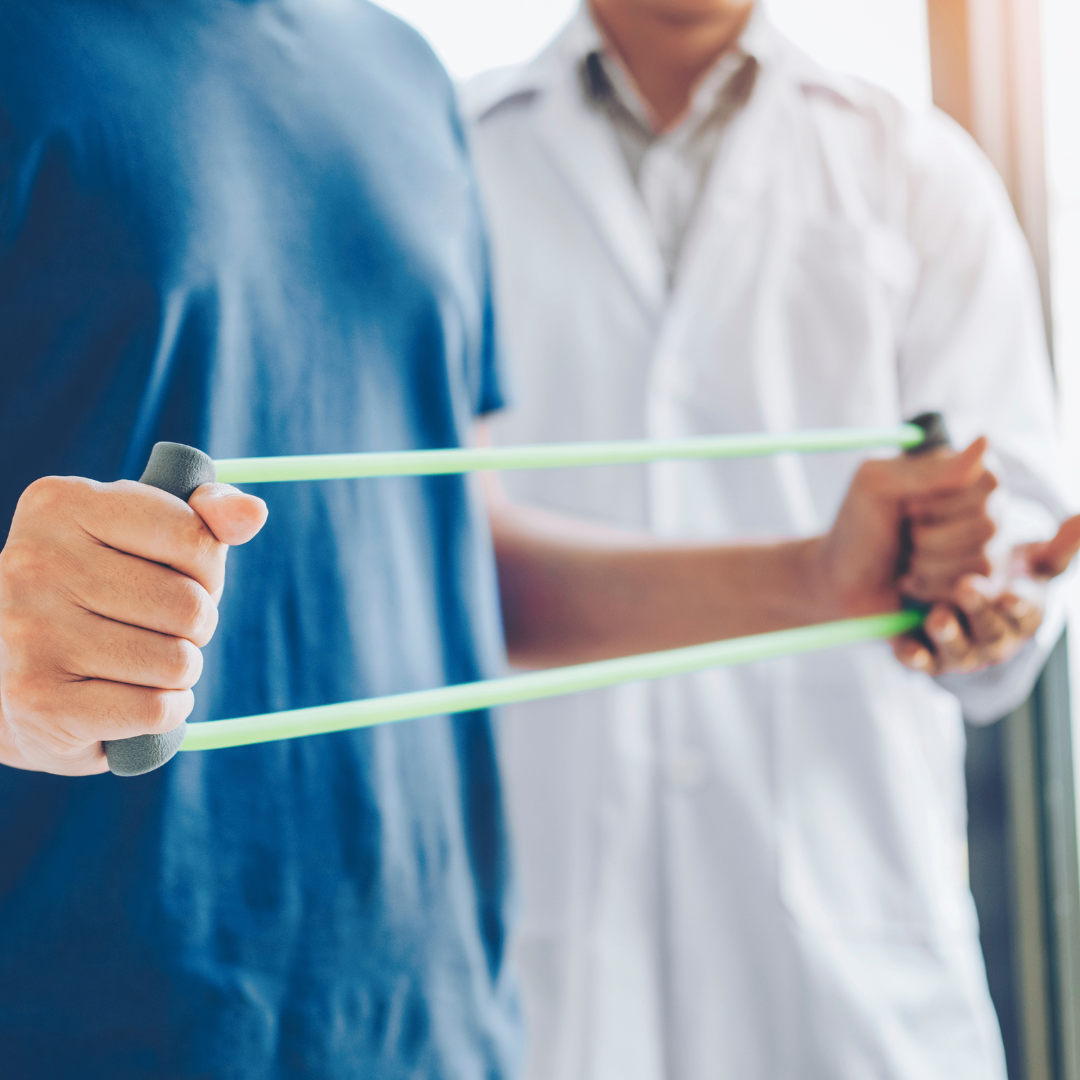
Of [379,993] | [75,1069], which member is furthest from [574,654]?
[75,1069]

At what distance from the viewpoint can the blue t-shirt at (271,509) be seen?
36 cm

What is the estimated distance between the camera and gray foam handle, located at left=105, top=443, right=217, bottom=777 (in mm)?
297

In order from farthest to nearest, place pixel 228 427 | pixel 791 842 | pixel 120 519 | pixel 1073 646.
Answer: pixel 1073 646
pixel 791 842
pixel 228 427
pixel 120 519

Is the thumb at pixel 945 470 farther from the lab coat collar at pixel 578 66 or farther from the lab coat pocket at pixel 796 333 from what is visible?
the lab coat collar at pixel 578 66

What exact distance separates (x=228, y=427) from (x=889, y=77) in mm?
907

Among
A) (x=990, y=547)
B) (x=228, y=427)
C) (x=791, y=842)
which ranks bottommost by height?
(x=791, y=842)

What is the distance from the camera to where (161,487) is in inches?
11.8

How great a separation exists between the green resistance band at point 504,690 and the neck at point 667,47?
552 millimetres

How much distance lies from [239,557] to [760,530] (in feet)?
1.68

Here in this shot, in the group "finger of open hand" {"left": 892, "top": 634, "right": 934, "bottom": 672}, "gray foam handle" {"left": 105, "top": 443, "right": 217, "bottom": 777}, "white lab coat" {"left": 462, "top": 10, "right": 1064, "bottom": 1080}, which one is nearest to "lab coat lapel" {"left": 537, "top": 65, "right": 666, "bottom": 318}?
"white lab coat" {"left": 462, "top": 10, "right": 1064, "bottom": 1080}

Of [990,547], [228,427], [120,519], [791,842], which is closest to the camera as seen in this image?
[120,519]

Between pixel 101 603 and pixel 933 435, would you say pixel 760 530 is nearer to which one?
pixel 933 435

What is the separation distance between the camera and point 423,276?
456mm

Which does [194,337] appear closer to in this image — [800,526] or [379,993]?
[379,993]
